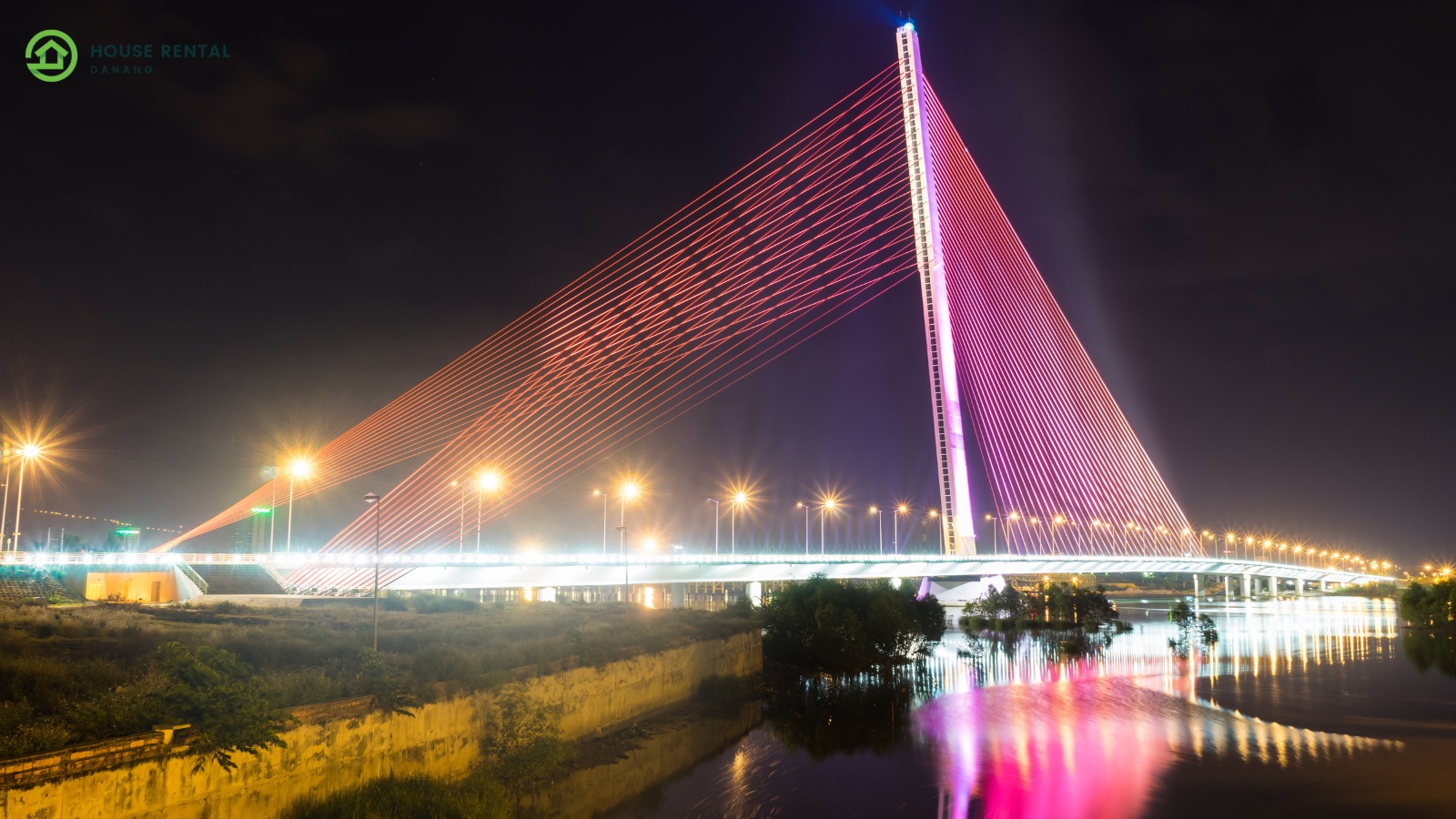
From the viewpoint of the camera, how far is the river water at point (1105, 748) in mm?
19203

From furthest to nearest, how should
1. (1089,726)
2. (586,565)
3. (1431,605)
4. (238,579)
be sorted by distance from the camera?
(1431,605), (586,565), (238,579), (1089,726)

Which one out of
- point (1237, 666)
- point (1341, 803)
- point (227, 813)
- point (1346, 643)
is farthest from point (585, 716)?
point (1346, 643)

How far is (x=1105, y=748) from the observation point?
2448cm

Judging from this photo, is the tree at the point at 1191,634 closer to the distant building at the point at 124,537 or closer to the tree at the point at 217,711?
the tree at the point at 217,711

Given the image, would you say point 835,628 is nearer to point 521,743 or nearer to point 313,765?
point 521,743

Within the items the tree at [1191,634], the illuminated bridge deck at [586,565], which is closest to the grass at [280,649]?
the illuminated bridge deck at [586,565]

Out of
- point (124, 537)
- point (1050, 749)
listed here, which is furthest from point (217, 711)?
point (124, 537)

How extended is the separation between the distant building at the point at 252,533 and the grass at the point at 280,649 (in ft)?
96.5

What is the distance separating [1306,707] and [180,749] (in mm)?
30595

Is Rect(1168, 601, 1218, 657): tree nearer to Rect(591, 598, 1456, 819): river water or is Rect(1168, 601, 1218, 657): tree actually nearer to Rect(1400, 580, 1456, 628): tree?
Rect(591, 598, 1456, 819): river water

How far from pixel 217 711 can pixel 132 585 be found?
28331 mm

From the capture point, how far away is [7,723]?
1094cm

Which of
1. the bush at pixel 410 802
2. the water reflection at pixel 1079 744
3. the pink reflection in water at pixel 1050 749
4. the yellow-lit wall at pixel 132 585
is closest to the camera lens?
the bush at pixel 410 802

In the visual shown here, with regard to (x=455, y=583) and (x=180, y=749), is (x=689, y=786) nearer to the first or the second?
(x=180, y=749)
